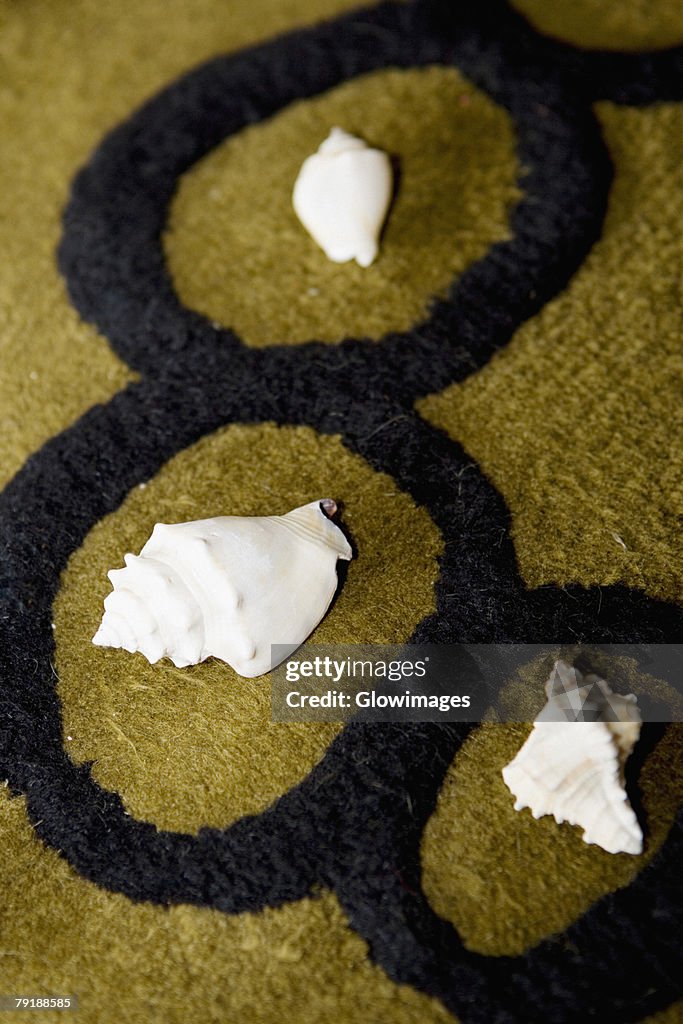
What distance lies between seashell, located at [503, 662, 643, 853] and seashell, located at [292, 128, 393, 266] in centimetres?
48

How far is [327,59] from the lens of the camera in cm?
98

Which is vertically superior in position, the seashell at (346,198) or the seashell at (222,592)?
the seashell at (346,198)

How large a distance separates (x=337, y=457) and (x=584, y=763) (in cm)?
35

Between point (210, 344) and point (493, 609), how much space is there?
1.28 ft

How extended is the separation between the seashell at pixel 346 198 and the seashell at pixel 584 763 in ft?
1.57

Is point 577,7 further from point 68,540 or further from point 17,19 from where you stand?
point 68,540

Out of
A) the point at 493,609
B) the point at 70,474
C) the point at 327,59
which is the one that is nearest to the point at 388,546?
the point at 493,609

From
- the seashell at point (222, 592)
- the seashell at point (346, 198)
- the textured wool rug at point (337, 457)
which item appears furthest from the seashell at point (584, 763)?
the seashell at point (346, 198)

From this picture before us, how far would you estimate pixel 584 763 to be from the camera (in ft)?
2.19

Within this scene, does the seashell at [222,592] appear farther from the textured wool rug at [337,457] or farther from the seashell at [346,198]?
the seashell at [346,198]

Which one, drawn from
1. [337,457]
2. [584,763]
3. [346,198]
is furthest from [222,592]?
[346,198]

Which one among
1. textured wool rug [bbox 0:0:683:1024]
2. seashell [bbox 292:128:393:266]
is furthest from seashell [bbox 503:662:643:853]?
seashell [bbox 292:128:393:266]

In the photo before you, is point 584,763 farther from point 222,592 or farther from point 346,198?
point 346,198

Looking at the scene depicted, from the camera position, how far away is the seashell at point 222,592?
2.28 feet
